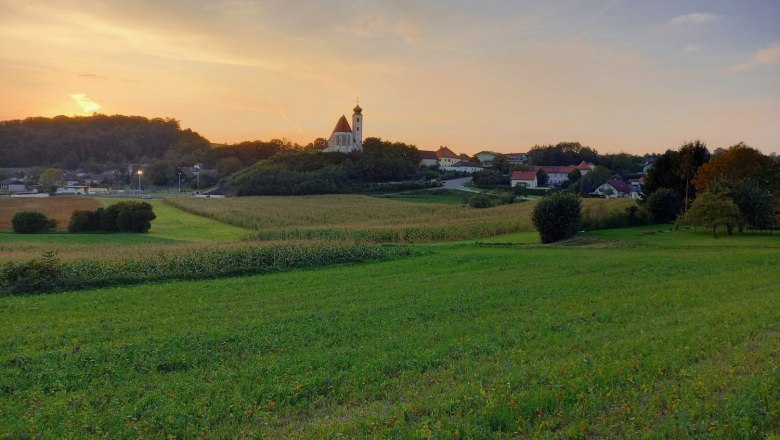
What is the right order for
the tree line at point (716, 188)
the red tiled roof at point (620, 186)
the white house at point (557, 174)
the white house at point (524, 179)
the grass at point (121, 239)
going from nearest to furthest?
1. the grass at point (121, 239)
2. the tree line at point (716, 188)
3. the red tiled roof at point (620, 186)
4. the white house at point (524, 179)
5. the white house at point (557, 174)

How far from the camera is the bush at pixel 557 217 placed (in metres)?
34.2

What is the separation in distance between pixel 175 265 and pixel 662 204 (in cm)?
3842

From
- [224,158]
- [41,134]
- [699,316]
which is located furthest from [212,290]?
[41,134]

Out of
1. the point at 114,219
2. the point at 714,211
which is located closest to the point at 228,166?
the point at 114,219

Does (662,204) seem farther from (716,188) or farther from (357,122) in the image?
(357,122)

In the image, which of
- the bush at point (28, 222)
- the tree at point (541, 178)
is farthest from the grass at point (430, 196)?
the bush at point (28, 222)

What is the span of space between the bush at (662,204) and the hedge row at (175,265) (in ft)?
84.1

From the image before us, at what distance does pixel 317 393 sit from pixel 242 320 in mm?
5738

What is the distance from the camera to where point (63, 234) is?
3884 centimetres

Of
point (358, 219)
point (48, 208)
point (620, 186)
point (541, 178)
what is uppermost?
point (541, 178)

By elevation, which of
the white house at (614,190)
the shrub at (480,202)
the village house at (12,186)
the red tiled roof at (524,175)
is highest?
the red tiled roof at (524,175)

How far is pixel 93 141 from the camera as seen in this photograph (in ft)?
504

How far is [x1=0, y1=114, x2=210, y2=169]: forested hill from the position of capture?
14375 cm

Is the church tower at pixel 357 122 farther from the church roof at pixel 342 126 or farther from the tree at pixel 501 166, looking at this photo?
the tree at pixel 501 166
